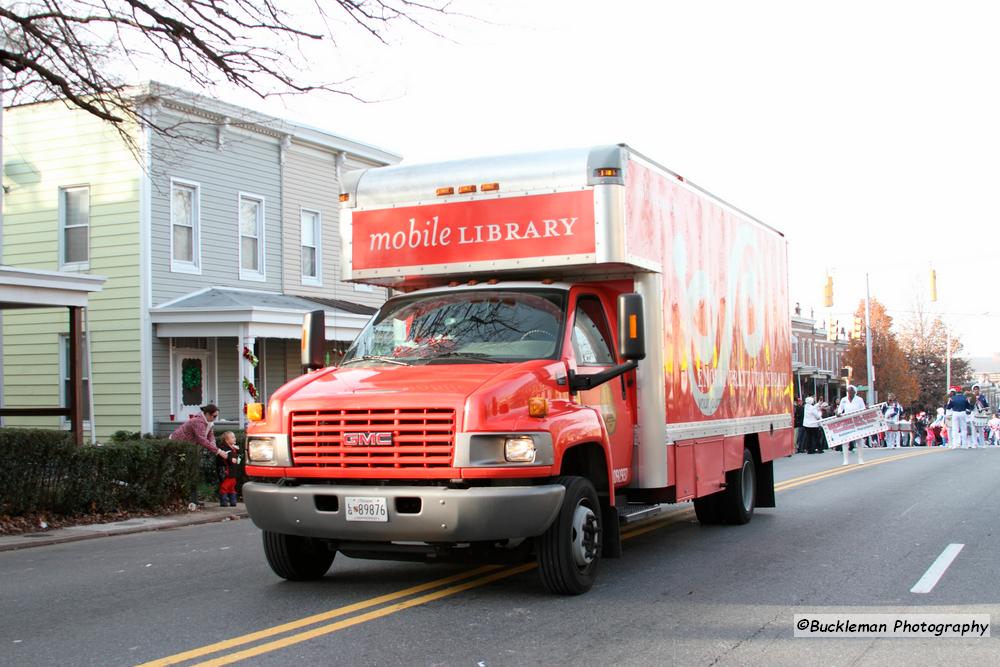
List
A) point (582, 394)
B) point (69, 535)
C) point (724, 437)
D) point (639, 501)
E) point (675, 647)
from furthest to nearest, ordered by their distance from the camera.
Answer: point (69, 535)
point (724, 437)
point (639, 501)
point (582, 394)
point (675, 647)

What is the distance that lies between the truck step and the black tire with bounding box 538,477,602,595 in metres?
0.98

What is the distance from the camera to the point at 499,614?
272 inches

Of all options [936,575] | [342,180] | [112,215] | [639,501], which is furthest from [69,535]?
[112,215]

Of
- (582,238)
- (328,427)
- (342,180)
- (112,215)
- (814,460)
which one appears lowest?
(814,460)

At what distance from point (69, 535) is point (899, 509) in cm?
978

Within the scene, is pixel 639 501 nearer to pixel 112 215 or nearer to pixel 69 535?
pixel 69 535

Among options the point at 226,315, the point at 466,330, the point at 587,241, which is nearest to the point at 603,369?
the point at 587,241

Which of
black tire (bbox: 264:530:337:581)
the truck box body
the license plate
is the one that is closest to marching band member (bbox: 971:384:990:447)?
the truck box body

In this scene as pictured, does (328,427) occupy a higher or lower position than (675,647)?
higher

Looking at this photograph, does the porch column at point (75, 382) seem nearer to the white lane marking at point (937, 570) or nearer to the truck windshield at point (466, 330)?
the truck windshield at point (466, 330)

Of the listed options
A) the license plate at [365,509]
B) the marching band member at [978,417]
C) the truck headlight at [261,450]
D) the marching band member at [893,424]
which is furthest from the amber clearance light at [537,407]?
the marching band member at [893,424]

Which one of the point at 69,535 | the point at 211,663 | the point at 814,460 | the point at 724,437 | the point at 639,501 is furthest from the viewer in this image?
the point at 814,460

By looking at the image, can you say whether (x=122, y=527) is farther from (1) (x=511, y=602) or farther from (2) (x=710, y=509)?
(1) (x=511, y=602)

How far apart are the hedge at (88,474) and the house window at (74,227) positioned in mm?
9086
